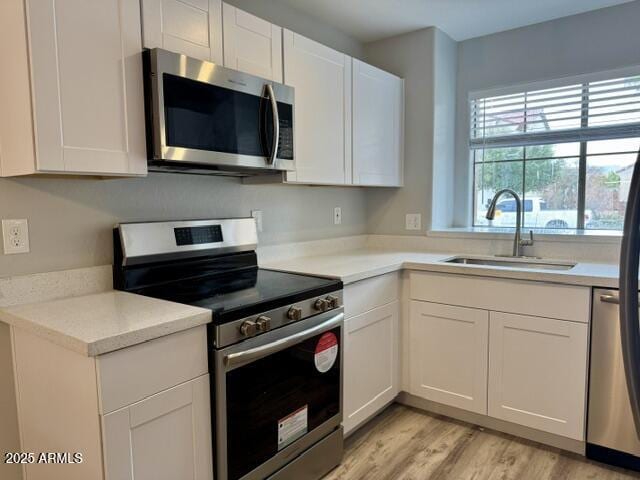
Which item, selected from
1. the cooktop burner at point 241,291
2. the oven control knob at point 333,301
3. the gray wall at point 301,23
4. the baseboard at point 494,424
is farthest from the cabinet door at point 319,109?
the baseboard at point 494,424

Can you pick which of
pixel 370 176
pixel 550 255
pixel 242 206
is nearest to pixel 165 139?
pixel 242 206

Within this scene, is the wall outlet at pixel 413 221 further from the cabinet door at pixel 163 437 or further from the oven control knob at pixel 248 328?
the cabinet door at pixel 163 437

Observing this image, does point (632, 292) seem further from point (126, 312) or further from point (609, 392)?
point (609, 392)

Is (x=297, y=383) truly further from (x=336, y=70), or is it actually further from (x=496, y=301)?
(x=336, y=70)

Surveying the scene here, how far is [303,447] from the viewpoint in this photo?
68.6 inches

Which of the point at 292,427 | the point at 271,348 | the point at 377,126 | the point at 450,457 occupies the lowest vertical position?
the point at 450,457

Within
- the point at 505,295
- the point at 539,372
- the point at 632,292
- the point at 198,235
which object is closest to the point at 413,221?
the point at 505,295

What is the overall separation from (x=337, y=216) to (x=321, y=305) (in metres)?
1.23

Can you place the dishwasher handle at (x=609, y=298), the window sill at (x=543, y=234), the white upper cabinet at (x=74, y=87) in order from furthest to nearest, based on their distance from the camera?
the window sill at (x=543, y=234), the dishwasher handle at (x=609, y=298), the white upper cabinet at (x=74, y=87)

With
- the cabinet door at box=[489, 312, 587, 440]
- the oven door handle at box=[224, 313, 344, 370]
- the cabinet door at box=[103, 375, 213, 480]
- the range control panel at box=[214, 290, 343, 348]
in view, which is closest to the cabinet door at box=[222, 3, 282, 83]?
the range control panel at box=[214, 290, 343, 348]

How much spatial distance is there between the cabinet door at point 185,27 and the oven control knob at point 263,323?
100 cm

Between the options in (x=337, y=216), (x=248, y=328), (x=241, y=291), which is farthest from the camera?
Answer: (x=337, y=216)

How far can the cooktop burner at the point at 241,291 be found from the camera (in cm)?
145

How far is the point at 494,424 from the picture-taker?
2.28 meters
